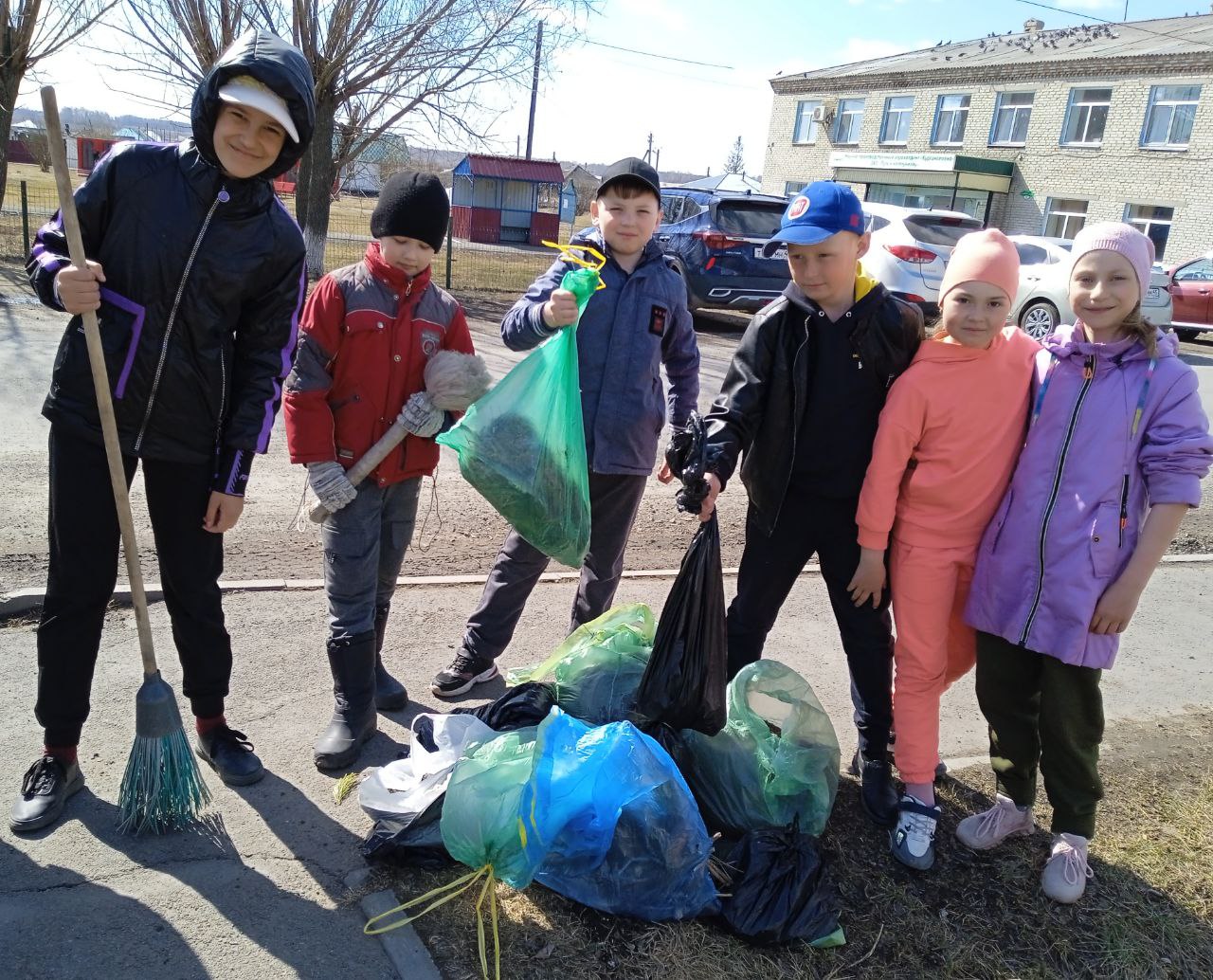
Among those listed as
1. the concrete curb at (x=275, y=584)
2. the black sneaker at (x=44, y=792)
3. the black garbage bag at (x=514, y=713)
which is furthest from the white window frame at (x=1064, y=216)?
the black sneaker at (x=44, y=792)

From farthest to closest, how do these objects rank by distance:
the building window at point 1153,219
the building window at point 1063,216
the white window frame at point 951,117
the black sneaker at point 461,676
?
the white window frame at point 951,117, the building window at point 1063,216, the building window at point 1153,219, the black sneaker at point 461,676

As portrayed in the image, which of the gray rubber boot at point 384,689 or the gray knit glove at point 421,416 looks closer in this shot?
the gray knit glove at point 421,416

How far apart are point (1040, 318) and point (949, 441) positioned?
11.5 metres

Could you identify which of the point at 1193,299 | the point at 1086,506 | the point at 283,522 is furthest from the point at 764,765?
the point at 1193,299

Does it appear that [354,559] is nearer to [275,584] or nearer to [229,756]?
[229,756]

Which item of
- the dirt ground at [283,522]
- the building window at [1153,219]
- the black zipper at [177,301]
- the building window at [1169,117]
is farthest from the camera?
the building window at [1153,219]

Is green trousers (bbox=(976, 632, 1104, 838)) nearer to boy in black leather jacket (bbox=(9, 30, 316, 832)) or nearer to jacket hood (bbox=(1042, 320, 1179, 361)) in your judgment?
jacket hood (bbox=(1042, 320, 1179, 361))

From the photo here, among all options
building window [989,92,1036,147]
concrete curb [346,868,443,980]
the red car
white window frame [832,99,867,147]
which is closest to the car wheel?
the red car

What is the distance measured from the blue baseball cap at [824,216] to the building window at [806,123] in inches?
1492

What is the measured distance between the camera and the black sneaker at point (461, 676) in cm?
338

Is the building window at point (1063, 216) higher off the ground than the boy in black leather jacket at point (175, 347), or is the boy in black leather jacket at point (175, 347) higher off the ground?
the building window at point (1063, 216)

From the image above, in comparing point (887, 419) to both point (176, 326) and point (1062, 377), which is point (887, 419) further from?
point (176, 326)

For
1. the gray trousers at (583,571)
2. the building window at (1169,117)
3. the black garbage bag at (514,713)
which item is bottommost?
the black garbage bag at (514,713)

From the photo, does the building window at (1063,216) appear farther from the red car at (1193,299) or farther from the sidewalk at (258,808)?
the sidewalk at (258,808)
